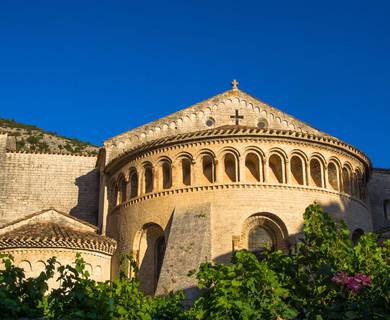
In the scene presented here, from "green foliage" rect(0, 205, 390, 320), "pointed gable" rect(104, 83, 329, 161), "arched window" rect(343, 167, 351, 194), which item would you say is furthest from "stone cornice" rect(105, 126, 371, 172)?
"green foliage" rect(0, 205, 390, 320)

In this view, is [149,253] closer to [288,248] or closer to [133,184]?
[133,184]

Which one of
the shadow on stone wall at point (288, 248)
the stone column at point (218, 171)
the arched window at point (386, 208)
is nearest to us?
the shadow on stone wall at point (288, 248)

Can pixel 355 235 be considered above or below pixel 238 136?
below

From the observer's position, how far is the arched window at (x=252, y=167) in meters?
23.2

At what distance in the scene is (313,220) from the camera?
1380 centimetres

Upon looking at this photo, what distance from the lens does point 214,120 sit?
2780cm

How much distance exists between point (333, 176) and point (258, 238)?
13.6ft

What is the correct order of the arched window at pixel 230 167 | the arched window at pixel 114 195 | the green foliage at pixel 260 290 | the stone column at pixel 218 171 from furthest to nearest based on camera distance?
1. the arched window at pixel 114 195
2. the arched window at pixel 230 167
3. the stone column at pixel 218 171
4. the green foliage at pixel 260 290

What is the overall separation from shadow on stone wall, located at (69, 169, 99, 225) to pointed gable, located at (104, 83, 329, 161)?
4.53 m

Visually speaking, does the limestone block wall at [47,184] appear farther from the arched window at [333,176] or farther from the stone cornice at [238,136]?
the arched window at [333,176]

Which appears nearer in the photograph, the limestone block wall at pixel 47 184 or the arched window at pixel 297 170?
the arched window at pixel 297 170

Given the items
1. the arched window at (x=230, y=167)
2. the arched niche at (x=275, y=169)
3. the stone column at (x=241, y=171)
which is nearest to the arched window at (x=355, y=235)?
the arched niche at (x=275, y=169)

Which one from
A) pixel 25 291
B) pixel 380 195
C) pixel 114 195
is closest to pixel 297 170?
pixel 114 195

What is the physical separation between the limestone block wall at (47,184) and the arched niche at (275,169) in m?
10.4
